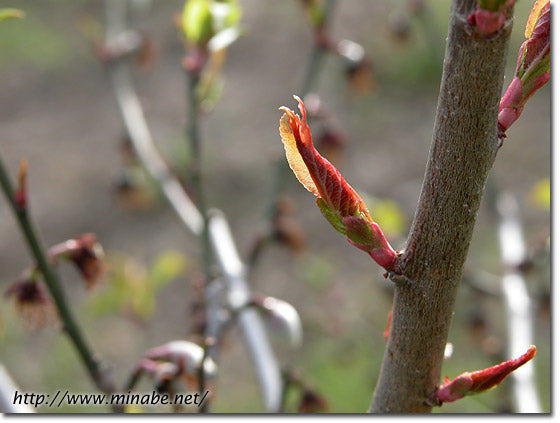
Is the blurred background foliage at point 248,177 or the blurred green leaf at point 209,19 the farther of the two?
the blurred background foliage at point 248,177

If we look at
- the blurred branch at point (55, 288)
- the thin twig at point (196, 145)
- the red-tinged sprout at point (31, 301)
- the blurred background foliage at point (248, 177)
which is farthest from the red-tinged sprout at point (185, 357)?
the blurred background foliage at point (248, 177)

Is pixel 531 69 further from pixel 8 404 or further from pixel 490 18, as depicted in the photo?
pixel 8 404

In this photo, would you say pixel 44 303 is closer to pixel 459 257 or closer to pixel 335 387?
pixel 459 257

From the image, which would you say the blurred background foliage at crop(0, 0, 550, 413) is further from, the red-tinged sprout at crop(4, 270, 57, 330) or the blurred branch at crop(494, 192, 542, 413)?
the red-tinged sprout at crop(4, 270, 57, 330)

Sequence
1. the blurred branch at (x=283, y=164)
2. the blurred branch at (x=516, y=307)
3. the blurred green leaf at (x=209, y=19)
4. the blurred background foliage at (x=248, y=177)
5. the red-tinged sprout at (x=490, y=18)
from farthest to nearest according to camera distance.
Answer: the blurred background foliage at (x=248, y=177) < the blurred branch at (x=283, y=164) < the blurred branch at (x=516, y=307) < the blurred green leaf at (x=209, y=19) < the red-tinged sprout at (x=490, y=18)

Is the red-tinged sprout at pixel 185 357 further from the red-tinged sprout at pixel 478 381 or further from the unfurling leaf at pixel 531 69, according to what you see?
the unfurling leaf at pixel 531 69

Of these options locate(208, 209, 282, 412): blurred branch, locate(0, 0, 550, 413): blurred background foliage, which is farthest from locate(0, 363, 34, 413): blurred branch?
locate(0, 0, 550, 413): blurred background foliage

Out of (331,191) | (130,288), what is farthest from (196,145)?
(331,191)

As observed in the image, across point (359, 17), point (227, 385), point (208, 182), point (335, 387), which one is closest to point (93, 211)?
point (208, 182)
